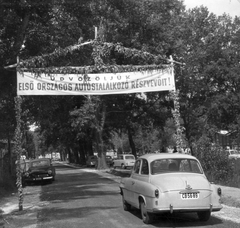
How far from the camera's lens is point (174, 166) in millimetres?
10211

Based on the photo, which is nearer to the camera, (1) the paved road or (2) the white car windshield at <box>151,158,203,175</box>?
(1) the paved road

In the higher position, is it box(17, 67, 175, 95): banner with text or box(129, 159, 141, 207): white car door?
box(17, 67, 175, 95): banner with text

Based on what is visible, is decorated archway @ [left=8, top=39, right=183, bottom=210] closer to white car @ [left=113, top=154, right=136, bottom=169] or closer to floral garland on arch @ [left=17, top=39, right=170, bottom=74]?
floral garland on arch @ [left=17, top=39, right=170, bottom=74]

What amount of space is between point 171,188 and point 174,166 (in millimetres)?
1245

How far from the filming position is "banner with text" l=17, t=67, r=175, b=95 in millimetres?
13711

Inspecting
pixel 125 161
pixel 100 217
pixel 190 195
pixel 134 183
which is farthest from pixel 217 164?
pixel 125 161

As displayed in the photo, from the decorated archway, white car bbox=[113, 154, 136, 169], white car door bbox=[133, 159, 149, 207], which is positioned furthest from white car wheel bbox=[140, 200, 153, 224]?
white car bbox=[113, 154, 136, 169]

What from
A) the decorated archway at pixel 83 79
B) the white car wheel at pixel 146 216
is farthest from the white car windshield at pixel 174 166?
the decorated archway at pixel 83 79

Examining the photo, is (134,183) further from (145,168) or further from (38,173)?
(38,173)

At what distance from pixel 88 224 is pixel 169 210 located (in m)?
2.12

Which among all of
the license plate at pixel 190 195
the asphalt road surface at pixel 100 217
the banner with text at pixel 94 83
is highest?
the banner with text at pixel 94 83

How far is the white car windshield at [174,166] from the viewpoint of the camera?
1012 cm

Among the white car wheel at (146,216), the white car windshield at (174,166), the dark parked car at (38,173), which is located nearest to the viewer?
the white car wheel at (146,216)

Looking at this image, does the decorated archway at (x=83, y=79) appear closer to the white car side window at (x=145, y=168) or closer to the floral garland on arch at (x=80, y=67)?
the floral garland on arch at (x=80, y=67)
